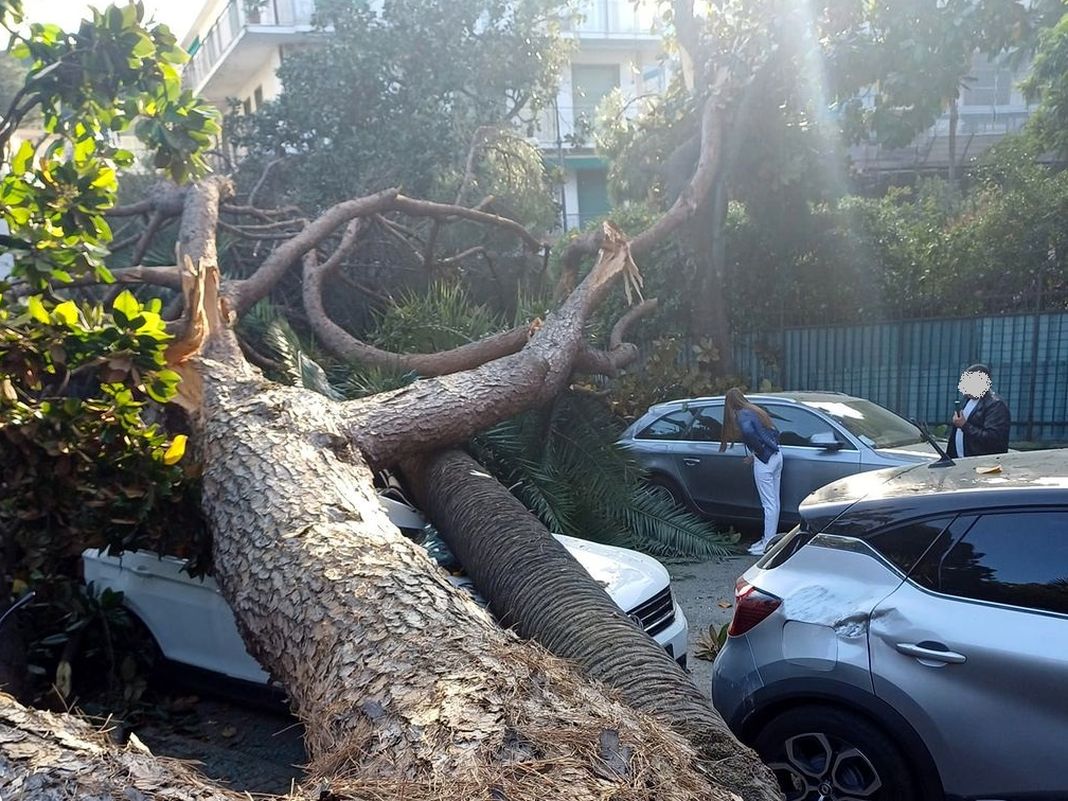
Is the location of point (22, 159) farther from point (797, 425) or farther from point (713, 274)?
point (713, 274)

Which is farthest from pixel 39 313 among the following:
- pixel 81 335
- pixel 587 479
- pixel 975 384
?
pixel 975 384

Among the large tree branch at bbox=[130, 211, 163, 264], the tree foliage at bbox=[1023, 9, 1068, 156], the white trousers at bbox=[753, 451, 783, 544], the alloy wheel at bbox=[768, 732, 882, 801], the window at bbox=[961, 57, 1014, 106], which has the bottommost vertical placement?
the white trousers at bbox=[753, 451, 783, 544]

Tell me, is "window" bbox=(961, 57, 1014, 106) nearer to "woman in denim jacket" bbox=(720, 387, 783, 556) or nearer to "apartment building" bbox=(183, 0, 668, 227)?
"apartment building" bbox=(183, 0, 668, 227)

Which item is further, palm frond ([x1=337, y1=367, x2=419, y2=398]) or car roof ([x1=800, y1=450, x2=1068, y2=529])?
palm frond ([x1=337, y1=367, x2=419, y2=398])

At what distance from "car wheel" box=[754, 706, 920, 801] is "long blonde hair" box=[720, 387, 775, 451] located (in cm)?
446

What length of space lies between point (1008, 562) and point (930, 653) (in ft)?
1.53

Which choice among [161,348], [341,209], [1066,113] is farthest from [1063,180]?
[161,348]

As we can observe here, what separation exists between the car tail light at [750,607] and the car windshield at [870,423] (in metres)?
4.39

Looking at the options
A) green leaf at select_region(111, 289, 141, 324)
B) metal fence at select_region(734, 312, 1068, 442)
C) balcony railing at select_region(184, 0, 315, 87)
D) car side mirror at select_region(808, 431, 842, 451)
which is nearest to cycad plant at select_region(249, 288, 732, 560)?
car side mirror at select_region(808, 431, 842, 451)

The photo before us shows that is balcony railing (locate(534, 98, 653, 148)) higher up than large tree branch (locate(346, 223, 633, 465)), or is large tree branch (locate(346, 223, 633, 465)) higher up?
balcony railing (locate(534, 98, 653, 148))

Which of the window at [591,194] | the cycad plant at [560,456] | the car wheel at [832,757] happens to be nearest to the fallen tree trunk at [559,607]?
the car wheel at [832,757]

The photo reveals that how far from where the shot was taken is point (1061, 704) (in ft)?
10.1

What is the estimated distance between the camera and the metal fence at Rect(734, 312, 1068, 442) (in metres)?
12.1

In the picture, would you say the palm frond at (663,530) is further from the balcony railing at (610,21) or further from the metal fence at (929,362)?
the balcony railing at (610,21)
